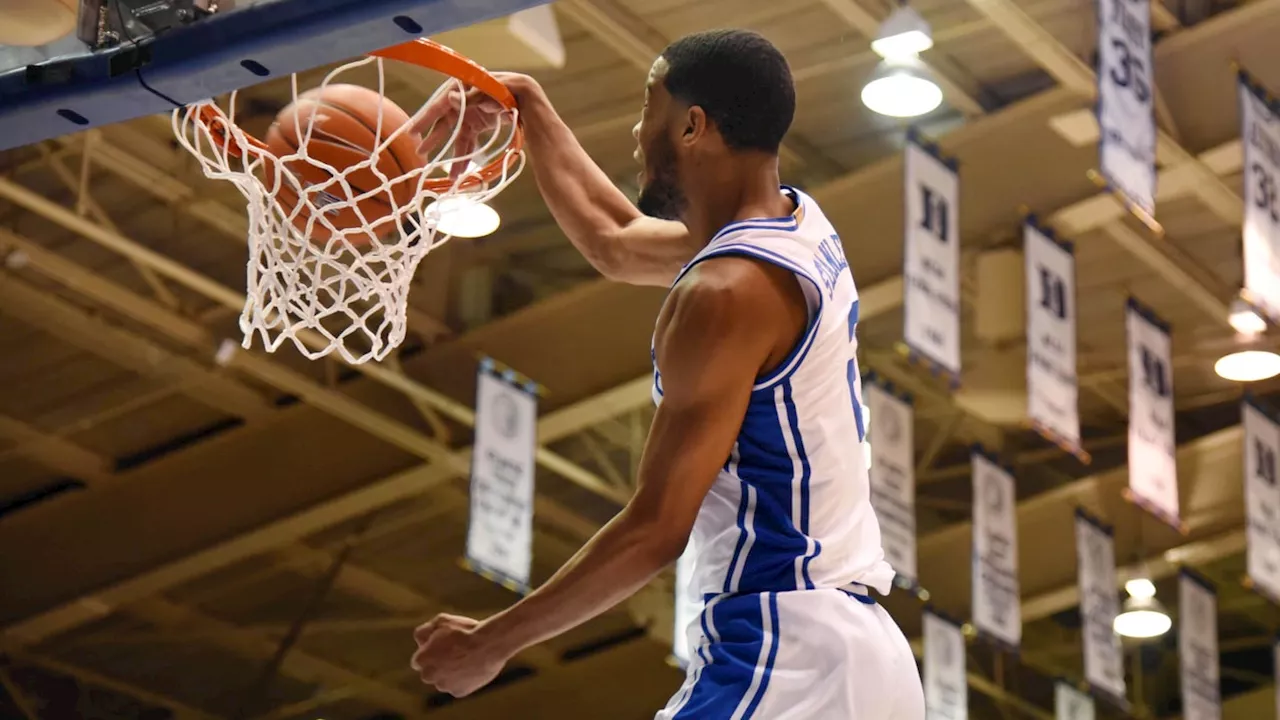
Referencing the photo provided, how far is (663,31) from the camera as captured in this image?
10570 mm

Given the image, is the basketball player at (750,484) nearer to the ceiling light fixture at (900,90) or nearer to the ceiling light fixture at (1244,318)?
the ceiling light fixture at (900,90)

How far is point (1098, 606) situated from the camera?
13.4 meters

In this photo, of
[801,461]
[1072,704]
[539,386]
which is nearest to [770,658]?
[801,461]

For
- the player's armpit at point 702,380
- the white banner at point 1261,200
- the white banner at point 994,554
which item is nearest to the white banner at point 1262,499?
the white banner at point 994,554

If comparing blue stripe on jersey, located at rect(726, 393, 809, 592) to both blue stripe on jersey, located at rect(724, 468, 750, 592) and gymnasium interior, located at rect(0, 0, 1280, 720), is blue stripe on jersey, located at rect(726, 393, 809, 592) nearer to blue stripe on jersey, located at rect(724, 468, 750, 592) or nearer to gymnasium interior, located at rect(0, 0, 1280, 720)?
blue stripe on jersey, located at rect(724, 468, 750, 592)

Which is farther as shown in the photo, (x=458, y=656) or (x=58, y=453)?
(x=58, y=453)

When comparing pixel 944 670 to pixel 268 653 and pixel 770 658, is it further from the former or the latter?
pixel 770 658

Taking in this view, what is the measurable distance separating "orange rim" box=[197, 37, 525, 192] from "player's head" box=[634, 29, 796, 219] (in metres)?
0.80

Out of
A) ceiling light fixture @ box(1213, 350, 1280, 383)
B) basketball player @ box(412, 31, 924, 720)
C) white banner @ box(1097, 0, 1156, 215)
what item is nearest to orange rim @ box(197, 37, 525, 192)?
basketball player @ box(412, 31, 924, 720)

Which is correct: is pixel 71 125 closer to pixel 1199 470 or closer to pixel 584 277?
pixel 584 277

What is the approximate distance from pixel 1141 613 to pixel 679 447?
542 inches

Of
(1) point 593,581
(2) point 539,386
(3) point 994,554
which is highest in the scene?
(1) point 593,581

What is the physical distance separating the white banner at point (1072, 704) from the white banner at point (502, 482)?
5.89 metres

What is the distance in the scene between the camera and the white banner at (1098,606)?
13.2 m
